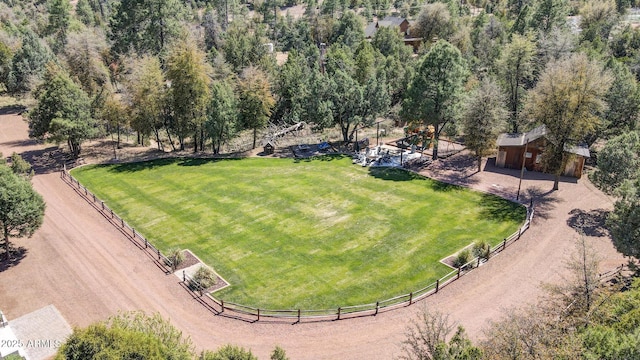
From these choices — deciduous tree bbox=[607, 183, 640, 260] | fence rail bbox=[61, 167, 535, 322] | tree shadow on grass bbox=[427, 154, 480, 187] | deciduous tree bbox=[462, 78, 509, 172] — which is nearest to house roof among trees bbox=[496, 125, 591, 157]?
deciduous tree bbox=[462, 78, 509, 172]

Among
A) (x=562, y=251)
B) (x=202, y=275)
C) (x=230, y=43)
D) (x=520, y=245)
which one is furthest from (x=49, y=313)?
(x=230, y=43)

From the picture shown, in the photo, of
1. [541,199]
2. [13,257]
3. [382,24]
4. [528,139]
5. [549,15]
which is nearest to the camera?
[13,257]

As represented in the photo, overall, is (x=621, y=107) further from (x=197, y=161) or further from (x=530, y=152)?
(x=197, y=161)

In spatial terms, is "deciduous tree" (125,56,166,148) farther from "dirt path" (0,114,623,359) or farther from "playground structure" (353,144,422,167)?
"playground structure" (353,144,422,167)

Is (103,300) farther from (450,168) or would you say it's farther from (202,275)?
(450,168)

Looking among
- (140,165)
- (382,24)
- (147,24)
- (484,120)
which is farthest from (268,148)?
(382,24)

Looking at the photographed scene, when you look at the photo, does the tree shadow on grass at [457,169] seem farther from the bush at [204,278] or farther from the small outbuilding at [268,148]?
the bush at [204,278]
